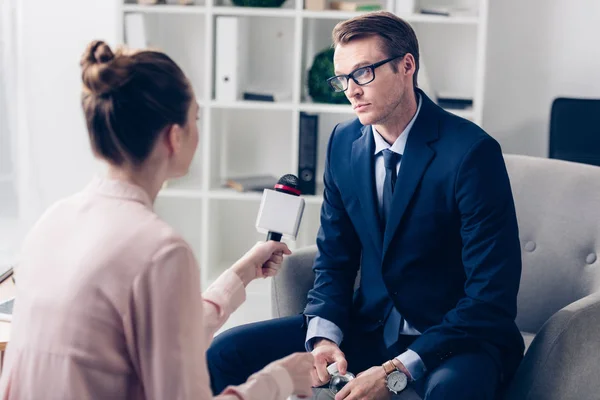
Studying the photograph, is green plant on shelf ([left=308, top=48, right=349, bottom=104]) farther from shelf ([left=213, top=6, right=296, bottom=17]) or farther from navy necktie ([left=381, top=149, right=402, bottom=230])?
navy necktie ([left=381, top=149, right=402, bottom=230])

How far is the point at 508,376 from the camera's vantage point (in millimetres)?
1939

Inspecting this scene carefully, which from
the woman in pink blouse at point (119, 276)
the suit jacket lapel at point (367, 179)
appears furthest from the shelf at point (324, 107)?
the woman in pink blouse at point (119, 276)

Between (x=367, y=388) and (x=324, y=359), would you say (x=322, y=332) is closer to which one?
(x=324, y=359)

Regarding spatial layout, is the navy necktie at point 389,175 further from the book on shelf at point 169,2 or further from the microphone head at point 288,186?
the book on shelf at point 169,2

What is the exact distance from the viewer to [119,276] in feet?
3.79

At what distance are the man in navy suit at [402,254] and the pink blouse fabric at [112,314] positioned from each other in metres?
0.73

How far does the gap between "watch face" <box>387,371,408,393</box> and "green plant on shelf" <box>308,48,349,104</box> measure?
1519 mm

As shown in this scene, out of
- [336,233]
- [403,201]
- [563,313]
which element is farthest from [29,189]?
[563,313]

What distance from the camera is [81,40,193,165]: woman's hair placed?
3.99 ft

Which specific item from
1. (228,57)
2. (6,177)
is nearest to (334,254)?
(228,57)

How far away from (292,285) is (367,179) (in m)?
0.38

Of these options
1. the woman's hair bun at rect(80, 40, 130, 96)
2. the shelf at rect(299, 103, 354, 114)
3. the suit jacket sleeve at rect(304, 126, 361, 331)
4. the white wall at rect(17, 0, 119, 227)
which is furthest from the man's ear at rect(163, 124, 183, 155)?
the white wall at rect(17, 0, 119, 227)

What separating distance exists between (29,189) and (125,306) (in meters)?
2.68

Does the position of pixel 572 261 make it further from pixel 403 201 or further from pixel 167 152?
pixel 167 152
